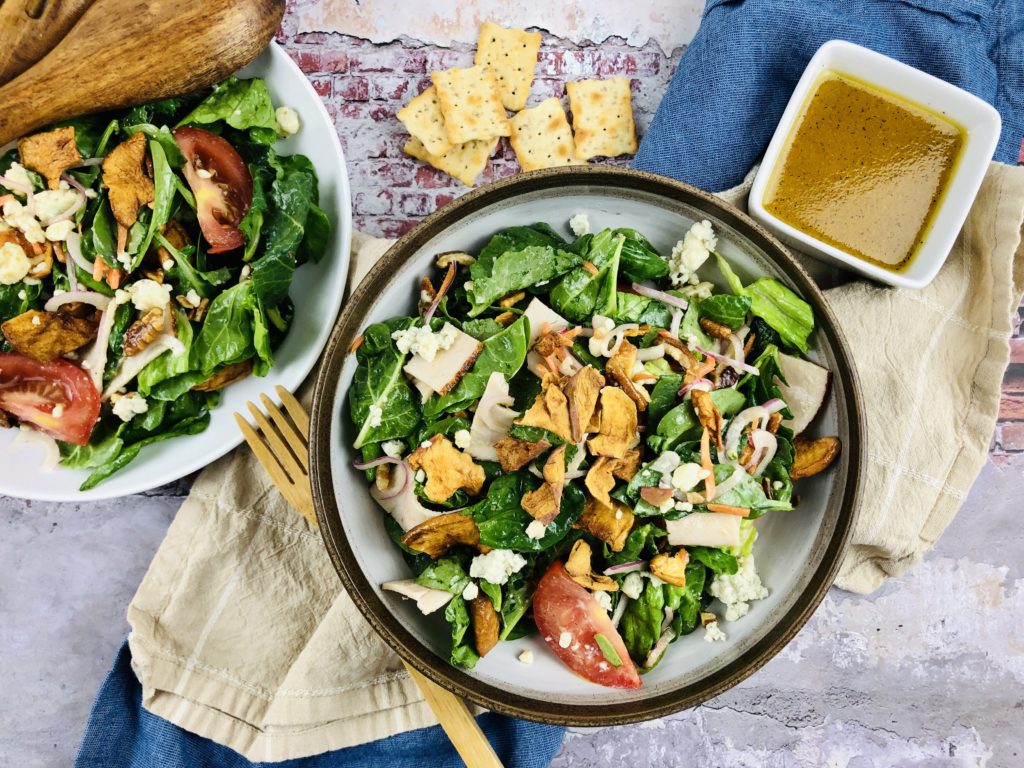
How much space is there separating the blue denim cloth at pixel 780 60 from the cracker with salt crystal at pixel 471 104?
1.66 feet

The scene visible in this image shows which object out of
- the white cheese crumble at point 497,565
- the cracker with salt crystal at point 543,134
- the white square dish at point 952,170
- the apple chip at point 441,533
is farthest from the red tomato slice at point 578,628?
the cracker with salt crystal at point 543,134

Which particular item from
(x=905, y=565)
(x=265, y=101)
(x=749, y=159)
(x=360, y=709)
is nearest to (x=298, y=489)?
(x=360, y=709)

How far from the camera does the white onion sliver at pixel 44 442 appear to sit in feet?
7.55

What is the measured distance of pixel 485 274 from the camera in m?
2.01

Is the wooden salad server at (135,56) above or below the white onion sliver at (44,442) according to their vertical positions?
above

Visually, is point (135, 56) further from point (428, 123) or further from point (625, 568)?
point (625, 568)

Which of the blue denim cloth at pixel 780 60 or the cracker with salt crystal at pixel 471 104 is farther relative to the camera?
the cracker with salt crystal at pixel 471 104

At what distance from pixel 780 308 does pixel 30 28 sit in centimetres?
221

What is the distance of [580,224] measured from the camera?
82.5 inches

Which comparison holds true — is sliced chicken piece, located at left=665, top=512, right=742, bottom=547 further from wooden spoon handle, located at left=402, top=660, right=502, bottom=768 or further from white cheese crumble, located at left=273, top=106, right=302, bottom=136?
white cheese crumble, located at left=273, top=106, right=302, bottom=136

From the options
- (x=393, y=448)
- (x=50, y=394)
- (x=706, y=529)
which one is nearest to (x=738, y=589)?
(x=706, y=529)

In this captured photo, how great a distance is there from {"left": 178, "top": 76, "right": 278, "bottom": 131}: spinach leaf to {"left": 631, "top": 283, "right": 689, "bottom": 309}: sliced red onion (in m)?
1.17

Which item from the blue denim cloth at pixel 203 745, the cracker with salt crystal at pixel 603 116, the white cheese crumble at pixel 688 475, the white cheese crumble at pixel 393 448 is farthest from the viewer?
the cracker with salt crystal at pixel 603 116

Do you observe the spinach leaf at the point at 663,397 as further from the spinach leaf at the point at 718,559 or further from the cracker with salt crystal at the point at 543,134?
the cracker with salt crystal at the point at 543,134
